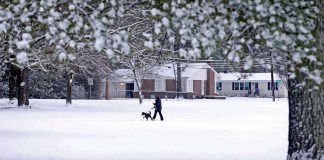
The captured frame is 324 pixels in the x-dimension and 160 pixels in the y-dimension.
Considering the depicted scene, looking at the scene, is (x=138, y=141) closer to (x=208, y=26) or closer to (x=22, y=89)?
(x=208, y=26)

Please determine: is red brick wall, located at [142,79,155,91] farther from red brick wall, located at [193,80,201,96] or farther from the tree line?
the tree line

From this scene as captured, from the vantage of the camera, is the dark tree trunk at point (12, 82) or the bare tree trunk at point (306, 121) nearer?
the bare tree trunk at point (306, 121)

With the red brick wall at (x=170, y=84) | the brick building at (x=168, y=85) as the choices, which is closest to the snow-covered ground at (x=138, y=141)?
the brick building at (x=168, y=85)

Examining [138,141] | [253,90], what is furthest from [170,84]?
[138,141]

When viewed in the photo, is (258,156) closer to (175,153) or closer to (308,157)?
(175,153)

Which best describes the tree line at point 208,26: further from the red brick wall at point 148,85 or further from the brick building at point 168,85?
the red brick wall at point 148,85

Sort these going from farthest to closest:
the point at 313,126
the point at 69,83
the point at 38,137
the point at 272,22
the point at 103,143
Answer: the point at 69,83 < the point at 38,137 < the point at 103,143 < the point at 313,126 < the point at 272,22

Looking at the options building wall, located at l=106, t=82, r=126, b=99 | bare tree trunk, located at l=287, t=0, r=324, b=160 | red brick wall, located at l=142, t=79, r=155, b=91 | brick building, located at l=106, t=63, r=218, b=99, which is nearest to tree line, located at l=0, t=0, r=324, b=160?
bare tree trunk, located at l=287, t=0, r=324, b=160

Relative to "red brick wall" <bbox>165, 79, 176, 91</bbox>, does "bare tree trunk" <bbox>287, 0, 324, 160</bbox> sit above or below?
below

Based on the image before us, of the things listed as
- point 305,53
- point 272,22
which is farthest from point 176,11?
point 305,53

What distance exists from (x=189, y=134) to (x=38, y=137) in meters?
5.85

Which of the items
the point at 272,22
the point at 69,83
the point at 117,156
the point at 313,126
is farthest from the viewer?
the point at 69,83

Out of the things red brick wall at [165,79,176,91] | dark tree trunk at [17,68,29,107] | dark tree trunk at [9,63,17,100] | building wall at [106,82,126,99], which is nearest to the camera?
dark tree trunk at [17,68,29,107]

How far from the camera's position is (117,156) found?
51.3 ft
